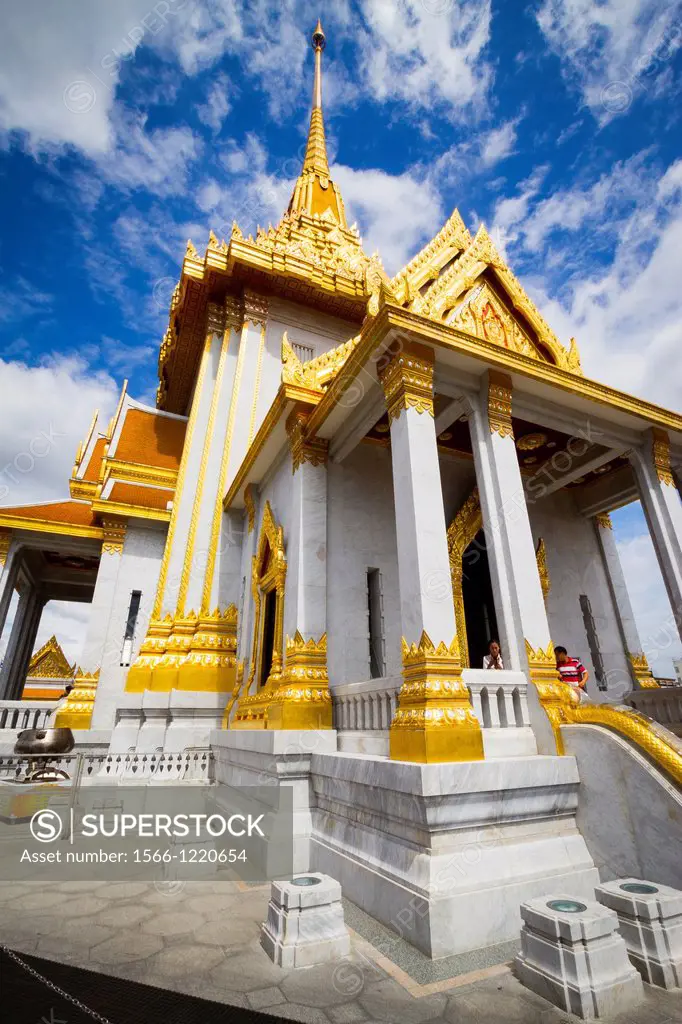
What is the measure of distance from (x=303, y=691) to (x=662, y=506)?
17.1ft

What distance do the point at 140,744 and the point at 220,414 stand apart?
22.5 feet

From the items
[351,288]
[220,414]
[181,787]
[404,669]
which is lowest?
[181,787]

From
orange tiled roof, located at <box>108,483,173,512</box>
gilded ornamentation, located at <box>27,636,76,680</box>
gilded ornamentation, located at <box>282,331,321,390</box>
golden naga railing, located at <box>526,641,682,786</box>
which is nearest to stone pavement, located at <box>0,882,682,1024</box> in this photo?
golden naga railing, located at <box>526,641,682,786</box>

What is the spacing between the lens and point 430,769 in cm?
347

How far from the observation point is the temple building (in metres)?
3.92

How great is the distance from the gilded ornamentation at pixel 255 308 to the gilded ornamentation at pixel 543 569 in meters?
8.56

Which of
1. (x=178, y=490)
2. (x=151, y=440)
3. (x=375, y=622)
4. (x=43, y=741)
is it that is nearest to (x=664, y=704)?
(x=375, y=622)

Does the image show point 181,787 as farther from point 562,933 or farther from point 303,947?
point 562,933

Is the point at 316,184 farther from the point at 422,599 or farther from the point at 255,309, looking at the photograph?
the point at 422,599

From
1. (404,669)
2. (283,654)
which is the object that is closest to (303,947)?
(404,669)

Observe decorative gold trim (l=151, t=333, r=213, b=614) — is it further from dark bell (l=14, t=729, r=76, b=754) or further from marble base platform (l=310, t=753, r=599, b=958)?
marble base platform (l=310, t=753, r=599, b=958)

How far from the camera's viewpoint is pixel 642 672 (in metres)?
8.55

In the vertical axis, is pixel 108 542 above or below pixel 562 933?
above

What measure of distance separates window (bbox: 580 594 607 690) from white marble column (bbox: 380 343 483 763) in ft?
17.0
